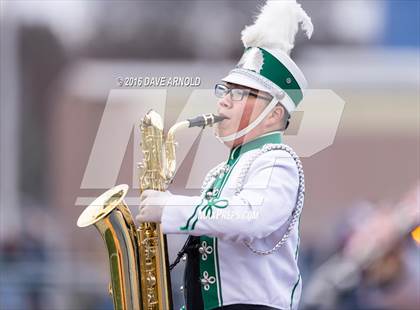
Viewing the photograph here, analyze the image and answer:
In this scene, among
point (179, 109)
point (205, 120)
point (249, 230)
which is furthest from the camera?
point (179, 109)

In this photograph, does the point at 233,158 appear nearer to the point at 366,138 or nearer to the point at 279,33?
the point at 279,33

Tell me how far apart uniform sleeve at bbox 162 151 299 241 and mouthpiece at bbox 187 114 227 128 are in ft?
0.53

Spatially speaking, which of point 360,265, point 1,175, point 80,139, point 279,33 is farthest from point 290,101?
point 1,175

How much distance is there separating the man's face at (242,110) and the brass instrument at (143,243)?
0.07 ft

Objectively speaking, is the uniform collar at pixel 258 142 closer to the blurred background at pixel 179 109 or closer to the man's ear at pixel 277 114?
the man's ear at pixel 277 114

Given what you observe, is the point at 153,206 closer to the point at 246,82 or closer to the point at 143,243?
the point at 143,243

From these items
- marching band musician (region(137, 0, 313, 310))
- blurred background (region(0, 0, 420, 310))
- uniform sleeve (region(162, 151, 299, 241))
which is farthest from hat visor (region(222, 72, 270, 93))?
Result: blurred background (region(0, 0, 420, 310))

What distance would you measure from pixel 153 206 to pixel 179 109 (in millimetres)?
815

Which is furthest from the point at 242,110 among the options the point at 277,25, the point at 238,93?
the point at 277,25

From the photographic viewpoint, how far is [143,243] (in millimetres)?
2268

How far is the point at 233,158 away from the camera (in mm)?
2264

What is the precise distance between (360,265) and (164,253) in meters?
1.72

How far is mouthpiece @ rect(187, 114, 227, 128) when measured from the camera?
2203mm

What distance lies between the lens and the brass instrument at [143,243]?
2246mm
